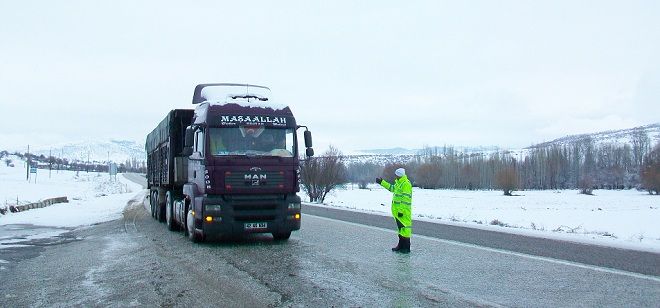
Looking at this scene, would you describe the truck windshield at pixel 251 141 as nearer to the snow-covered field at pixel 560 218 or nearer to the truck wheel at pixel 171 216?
the truck wheel at pixel 171 216

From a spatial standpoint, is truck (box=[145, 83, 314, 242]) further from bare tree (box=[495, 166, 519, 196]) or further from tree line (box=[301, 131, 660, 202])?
tree line (box=[301, 131, 660, 202])

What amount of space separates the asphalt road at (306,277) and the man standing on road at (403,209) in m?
0.29

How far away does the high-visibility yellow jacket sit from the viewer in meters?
10.9

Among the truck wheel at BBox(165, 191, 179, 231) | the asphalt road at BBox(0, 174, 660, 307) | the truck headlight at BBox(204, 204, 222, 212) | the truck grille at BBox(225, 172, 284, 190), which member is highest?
the truck grille at BBox(225, 172, 284, 190)

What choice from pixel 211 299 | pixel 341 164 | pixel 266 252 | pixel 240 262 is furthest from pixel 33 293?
pixel 341 164

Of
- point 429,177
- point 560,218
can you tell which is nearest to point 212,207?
point 560,218

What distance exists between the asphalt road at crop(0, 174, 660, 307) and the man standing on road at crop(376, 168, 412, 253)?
11.4 inches

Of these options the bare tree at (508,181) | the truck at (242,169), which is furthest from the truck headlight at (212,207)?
the bare tree at (508,181)

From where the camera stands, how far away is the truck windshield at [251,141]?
11821 millimetres

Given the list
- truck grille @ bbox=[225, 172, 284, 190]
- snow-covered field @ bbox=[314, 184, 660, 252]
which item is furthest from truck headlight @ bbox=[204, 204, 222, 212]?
snow-covered field @ bbox=[314, 184, 660, 252]

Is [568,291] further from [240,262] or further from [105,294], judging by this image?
[105,294]

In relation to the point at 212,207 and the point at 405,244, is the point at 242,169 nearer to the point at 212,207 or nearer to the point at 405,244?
the point at 212,207

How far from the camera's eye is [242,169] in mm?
11727

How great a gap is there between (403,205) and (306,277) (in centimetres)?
344
